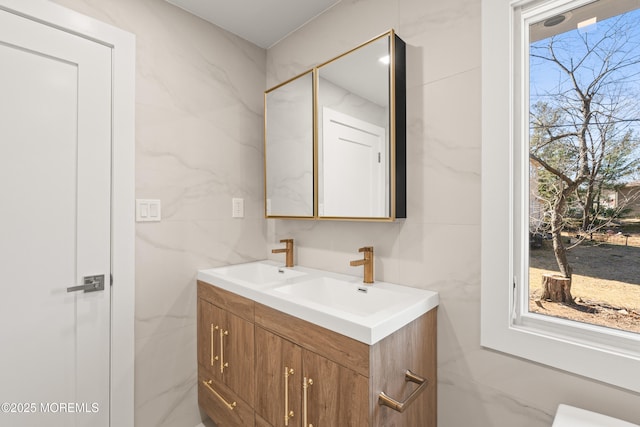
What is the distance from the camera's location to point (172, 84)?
64.2 inches

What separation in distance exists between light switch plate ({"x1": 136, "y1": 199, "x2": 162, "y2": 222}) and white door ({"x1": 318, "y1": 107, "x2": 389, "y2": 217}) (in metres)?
0.85

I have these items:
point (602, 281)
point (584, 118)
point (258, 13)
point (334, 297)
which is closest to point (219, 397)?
point (334, 297)

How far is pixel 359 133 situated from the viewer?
1447mm

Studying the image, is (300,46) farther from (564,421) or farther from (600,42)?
(564,421)

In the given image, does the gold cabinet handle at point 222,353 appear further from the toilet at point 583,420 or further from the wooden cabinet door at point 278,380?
the toilet at point 583,420

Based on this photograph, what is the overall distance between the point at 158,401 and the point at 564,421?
69.2 inches

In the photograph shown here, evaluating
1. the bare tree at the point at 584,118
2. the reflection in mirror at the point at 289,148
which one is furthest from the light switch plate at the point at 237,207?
the bare tree at the point at 584,118

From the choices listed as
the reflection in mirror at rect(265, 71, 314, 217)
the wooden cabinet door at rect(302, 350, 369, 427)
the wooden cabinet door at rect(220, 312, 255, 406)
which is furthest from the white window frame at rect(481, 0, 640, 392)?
the wooden cabinet door at rect(220, 312, 255, 406)

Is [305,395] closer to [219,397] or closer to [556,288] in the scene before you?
[219,397]

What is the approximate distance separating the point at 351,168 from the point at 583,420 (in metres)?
1.20

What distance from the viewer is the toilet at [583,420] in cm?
85

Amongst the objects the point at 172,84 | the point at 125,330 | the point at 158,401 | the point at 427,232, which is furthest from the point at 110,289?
the point at 427,232

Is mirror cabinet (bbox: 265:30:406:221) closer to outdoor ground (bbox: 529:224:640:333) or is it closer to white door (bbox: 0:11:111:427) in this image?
outdoor ground (bbox: 529:224:640:333)

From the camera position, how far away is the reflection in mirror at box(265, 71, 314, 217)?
168 centimetres
